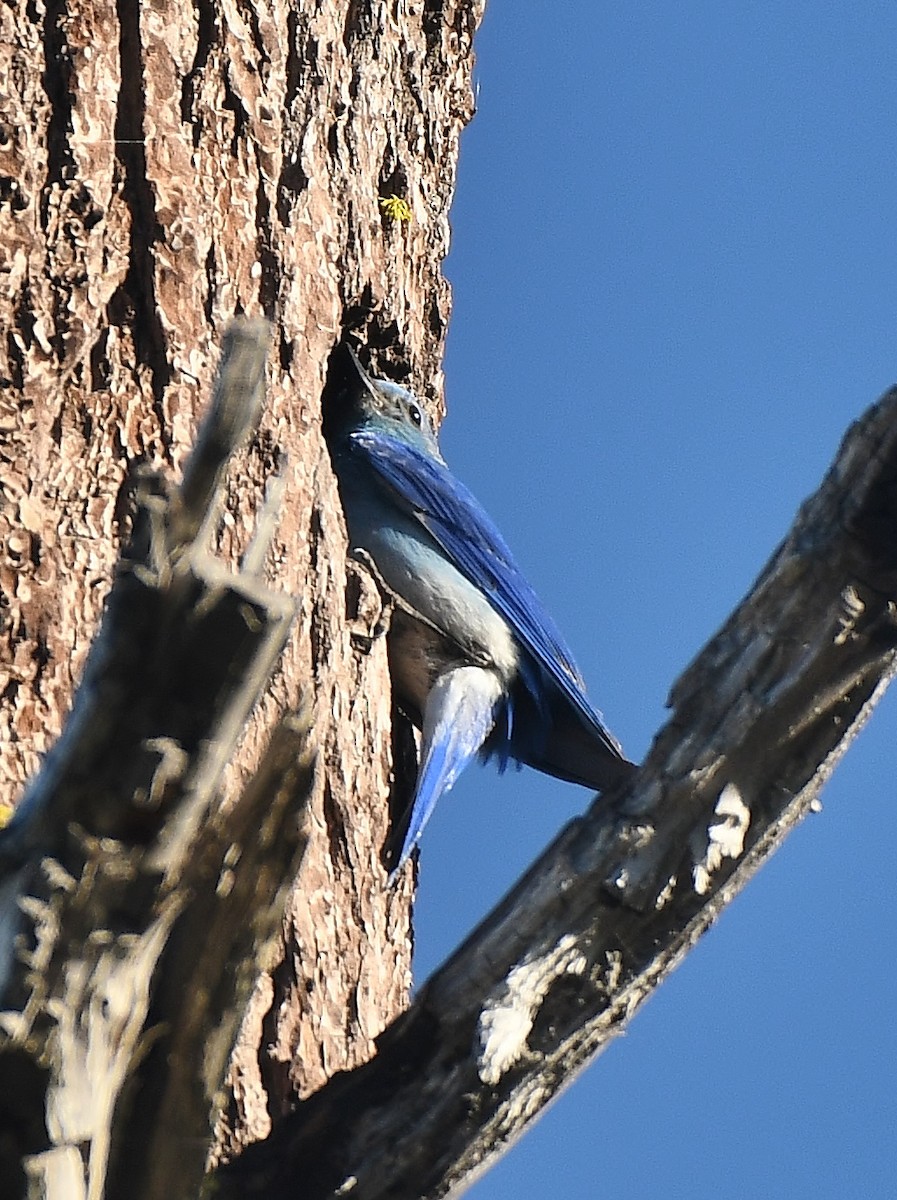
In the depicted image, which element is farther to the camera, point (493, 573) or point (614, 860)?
point (493, 573)

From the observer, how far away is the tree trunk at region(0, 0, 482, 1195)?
2482 mm

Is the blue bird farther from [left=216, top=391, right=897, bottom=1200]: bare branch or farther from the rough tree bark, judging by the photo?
[left=216, top=391, right=897, bottom=1200]: bare branch

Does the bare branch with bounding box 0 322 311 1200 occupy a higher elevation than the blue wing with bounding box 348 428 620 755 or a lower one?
lower

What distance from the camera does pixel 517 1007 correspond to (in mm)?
2102

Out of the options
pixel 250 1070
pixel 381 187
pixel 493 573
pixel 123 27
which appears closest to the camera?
pixel 250 1070

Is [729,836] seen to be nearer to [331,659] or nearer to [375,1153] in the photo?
[375,1153]

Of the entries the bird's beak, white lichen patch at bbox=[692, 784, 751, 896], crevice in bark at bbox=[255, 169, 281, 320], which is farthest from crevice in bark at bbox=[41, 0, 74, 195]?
white lichen patch at bbox=[692, 784, 751, 896]

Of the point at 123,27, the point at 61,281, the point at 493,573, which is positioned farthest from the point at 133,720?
the point at 493,573

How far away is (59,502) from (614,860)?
3.53 feet

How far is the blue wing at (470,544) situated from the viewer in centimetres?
404

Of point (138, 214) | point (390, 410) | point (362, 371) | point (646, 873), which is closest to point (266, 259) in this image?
point (138, 214)

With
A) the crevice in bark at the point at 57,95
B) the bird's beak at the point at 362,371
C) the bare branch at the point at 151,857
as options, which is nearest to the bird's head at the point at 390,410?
the bird's beak at the point at 362,371

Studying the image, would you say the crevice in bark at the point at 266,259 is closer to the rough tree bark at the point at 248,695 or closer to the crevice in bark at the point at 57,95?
the rough tree bark at the point at 248,695

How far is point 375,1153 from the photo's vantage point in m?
2.08
